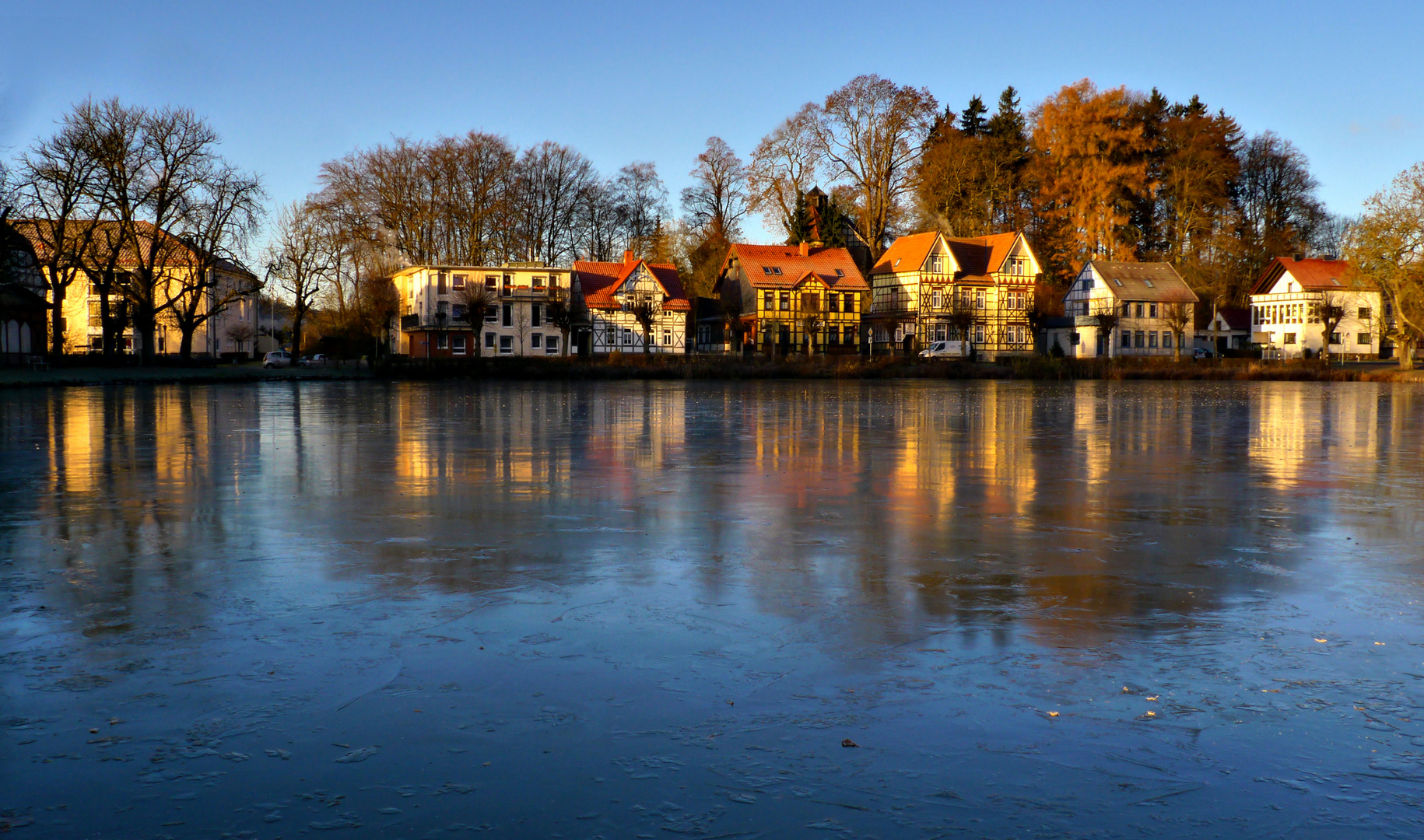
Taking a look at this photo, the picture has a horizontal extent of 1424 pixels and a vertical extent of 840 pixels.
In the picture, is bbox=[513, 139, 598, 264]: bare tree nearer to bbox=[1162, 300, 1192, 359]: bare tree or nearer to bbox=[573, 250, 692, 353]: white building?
bbox=[573, 250, 692, 353]: white building

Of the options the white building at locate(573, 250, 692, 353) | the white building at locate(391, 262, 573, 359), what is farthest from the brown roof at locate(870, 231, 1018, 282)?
the white building at locate(391, 262, 573, 359)

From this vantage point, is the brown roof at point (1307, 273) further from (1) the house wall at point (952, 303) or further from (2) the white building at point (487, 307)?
(2) the white building at point (487, 307)

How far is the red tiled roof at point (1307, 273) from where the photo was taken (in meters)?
82.3

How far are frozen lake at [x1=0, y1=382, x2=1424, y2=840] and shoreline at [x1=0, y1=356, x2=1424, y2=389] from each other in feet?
129

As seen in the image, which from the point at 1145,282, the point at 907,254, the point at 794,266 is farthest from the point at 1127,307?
the point at 794,266

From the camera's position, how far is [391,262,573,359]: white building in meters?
74.9

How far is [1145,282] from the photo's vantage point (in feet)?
271

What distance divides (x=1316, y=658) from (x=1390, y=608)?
1304 mm

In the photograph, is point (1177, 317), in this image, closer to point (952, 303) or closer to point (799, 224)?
point (952, 303)

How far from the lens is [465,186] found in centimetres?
7162

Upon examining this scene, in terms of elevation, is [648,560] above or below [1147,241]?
below

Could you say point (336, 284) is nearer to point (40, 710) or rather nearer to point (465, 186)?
point (465, 186)

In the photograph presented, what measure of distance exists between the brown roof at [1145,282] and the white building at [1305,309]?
22.6 ft

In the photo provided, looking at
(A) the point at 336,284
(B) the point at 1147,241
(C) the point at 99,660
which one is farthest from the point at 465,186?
(C) the point at 99,660
